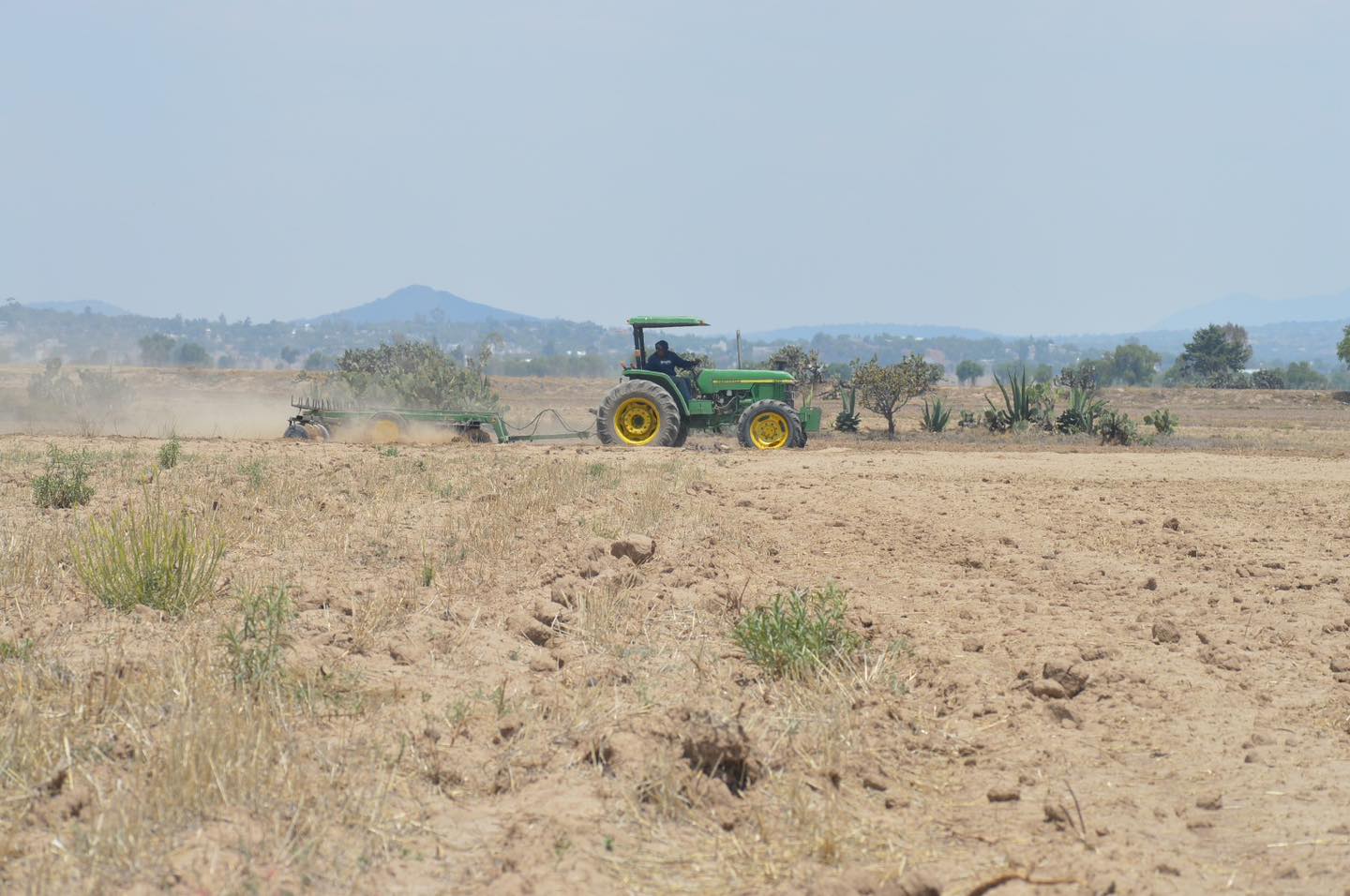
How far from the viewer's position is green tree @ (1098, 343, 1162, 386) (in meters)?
89.6

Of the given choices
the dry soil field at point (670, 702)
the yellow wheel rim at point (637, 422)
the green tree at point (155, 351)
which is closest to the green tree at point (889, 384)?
the yellow wheel rim at point (637, 422)

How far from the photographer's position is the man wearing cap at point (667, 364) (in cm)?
1759

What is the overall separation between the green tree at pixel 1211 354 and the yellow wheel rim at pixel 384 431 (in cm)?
6563

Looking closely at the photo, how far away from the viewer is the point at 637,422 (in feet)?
57.7

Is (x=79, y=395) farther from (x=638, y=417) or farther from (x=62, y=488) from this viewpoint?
(x=62, y=488)

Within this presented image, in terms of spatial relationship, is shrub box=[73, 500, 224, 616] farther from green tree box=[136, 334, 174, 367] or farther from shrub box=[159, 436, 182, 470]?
green tree box=[136, 334, 174, 367]

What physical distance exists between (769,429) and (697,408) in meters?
1.09

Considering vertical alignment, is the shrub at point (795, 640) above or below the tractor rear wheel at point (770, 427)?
below

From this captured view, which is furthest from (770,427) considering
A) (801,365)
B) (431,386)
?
(801,365)

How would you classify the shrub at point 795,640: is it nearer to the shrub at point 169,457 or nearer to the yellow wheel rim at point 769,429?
the shrub at point 169,457

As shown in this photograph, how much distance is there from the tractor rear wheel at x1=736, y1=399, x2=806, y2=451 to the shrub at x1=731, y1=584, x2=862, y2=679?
10.2m

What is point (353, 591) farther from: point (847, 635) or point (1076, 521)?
point (1076, 521)

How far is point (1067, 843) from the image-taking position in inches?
183

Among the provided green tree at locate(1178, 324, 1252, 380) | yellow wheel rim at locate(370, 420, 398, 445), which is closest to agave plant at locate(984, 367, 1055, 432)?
yellow wheel rim at locate(370, 420, 398, 445)
